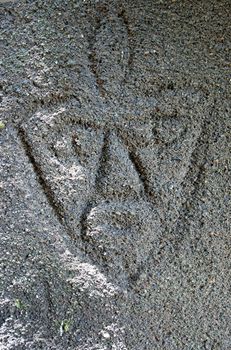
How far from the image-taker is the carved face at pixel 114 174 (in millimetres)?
1000

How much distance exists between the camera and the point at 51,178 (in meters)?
1.00

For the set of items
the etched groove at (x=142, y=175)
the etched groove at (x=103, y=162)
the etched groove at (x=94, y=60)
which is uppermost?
the etched groove at (x=94, y=60)

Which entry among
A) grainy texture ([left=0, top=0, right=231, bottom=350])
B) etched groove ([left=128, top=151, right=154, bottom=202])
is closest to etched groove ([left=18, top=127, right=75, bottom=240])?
grainy texture ([left=0, top=0, right=231, bottom=350])

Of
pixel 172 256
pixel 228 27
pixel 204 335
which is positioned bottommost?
pixel 204 335

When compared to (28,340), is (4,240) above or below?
above

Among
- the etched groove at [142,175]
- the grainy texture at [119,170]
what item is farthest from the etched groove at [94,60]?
the etched groove at [142,175]

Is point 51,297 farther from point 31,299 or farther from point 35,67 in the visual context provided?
point 35,67

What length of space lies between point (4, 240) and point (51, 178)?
14 centimetres

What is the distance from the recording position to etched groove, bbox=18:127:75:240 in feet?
3.28

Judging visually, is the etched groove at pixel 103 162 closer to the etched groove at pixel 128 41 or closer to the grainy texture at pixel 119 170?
the grainy texture at pixel 119 170

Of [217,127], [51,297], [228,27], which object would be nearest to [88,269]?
[51,297]

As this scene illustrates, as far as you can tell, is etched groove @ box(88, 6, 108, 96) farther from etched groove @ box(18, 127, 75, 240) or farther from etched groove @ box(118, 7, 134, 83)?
etched groove @ box(18, 127, 75, 240)

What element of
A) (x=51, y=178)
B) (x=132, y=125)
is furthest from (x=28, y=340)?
(x=132, y=125)

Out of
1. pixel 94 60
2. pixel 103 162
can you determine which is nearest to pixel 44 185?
pixel 103 162
